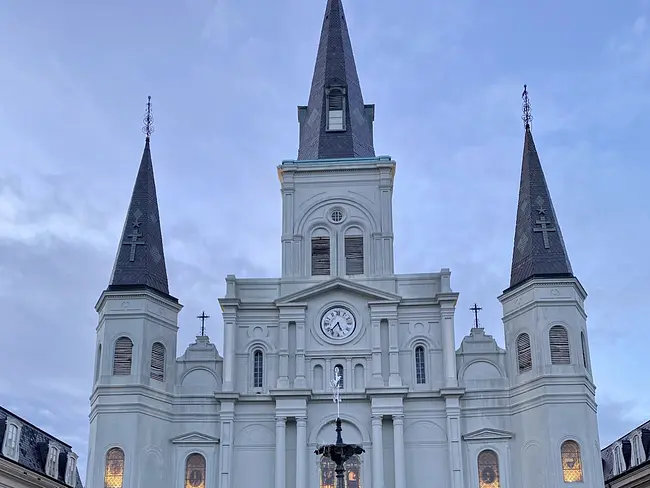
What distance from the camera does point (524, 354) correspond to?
4347 cm

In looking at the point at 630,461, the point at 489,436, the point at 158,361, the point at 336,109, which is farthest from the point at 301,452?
the point at 630,461

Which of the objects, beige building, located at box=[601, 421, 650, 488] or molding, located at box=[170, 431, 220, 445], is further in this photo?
beige building, located at box=[601, 421, 650, 488]

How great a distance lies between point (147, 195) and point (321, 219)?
8.20 metres

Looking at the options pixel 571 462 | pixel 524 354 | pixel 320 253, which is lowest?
pixel 571 462

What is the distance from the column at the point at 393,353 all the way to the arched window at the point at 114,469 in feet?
38.4

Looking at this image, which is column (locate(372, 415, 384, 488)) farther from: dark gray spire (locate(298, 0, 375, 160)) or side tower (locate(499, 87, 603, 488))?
dark gray spire (locate(298, 0, 375, 160))

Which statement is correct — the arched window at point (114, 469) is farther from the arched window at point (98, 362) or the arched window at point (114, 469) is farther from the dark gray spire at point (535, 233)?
the dark gray spire at point (535, 233)

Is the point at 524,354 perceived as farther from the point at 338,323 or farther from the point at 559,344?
the point at 338,323

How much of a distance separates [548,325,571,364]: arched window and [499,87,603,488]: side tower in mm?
42

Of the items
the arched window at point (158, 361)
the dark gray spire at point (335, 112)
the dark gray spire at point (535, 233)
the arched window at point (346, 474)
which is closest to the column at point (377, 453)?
the arched window at point (346, 474)

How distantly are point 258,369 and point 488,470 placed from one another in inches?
425

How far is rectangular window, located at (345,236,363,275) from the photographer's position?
46812 millimetres

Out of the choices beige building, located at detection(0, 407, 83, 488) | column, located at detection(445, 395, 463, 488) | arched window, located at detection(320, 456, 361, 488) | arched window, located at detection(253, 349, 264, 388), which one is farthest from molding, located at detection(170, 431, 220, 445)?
column, located at detection(445, 395, 463, 488)

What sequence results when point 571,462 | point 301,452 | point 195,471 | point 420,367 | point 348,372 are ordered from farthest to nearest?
point 420,367 < point 348,372 < point 195,471 < point 301,452 < point 571,462
